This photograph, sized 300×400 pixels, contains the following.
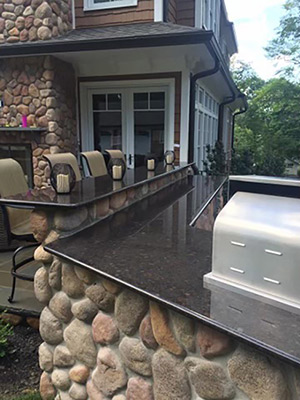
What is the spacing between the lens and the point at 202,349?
118cm

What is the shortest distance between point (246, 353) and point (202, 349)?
16 cm

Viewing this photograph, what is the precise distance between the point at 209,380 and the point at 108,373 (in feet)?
1.89

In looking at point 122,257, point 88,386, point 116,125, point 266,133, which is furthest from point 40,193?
point 266,133

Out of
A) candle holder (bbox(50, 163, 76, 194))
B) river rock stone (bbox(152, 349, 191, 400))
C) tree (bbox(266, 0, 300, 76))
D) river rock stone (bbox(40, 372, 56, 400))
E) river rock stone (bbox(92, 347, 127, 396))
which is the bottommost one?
river rock stone (bbox(40, 372, 56, 400))

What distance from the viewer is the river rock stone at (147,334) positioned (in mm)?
1348

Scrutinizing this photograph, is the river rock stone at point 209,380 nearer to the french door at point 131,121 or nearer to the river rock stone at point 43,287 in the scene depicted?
the river rock stone at point 43,287

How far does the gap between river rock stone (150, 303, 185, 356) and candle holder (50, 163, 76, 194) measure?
3.61ft

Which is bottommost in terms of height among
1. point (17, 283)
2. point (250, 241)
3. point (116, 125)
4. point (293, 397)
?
point (17, 283)

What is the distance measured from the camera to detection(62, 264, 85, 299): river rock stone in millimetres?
1685

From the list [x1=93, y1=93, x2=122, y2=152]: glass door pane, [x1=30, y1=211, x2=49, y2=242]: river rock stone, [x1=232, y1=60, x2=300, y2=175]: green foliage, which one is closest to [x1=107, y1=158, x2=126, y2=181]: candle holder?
[x1=30, y1=211, x2=49, y2=242]: river rock stone

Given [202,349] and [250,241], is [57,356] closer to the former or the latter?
[202,349]

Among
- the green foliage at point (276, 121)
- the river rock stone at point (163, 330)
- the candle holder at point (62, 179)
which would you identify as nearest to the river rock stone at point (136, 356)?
the river rock stone at point (163, 330)

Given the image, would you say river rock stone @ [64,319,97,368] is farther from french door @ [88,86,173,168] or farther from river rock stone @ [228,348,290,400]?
french door @ [88,86,173,168]

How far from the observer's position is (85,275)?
163 cm
